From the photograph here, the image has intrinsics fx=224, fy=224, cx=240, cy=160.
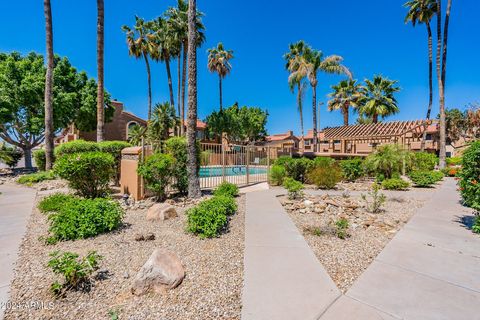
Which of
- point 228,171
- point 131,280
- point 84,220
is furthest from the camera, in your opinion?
point 228,171

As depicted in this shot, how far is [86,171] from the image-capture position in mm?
7188

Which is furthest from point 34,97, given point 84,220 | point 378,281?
point 378,281

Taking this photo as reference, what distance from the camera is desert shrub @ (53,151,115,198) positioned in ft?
23.0

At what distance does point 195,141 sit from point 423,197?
905 cm

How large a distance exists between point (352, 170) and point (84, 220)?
12.7 meters

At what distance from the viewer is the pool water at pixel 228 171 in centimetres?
1052

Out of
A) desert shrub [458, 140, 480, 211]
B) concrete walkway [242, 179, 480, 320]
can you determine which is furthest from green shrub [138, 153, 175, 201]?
desert shrub [458, 140, 480, 211]

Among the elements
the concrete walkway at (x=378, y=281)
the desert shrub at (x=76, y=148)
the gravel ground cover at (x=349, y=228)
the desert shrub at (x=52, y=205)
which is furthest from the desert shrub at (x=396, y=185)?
the desert shrub at (x=76, y=148)

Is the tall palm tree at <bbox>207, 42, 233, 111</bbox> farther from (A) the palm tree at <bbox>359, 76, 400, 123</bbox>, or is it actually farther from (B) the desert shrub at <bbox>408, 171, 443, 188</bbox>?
(B) the desert shrub at <bbox>408, 171, 443, 188</bbox>

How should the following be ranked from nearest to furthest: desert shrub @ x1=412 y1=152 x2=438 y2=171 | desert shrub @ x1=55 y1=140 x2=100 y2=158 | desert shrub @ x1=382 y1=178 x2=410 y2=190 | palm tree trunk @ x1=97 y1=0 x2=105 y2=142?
desert shrub @ x1=382 y1=178 x2=410 y2=190
desert shrub @ x1=55 y1=140 x2=100 y2=158
palm tree trunk @ x1=97 y1=0 x2=105 y2=142
desert shrub @ x1=412 y1=152 x2=438 y2=171

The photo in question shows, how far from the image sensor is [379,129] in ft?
75.5

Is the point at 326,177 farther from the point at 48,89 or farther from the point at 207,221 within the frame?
the point at 48,89

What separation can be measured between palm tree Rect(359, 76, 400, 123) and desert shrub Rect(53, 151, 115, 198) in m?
29.0

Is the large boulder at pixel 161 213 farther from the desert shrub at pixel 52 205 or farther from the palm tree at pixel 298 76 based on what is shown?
the palm tree at pixel 298 76
